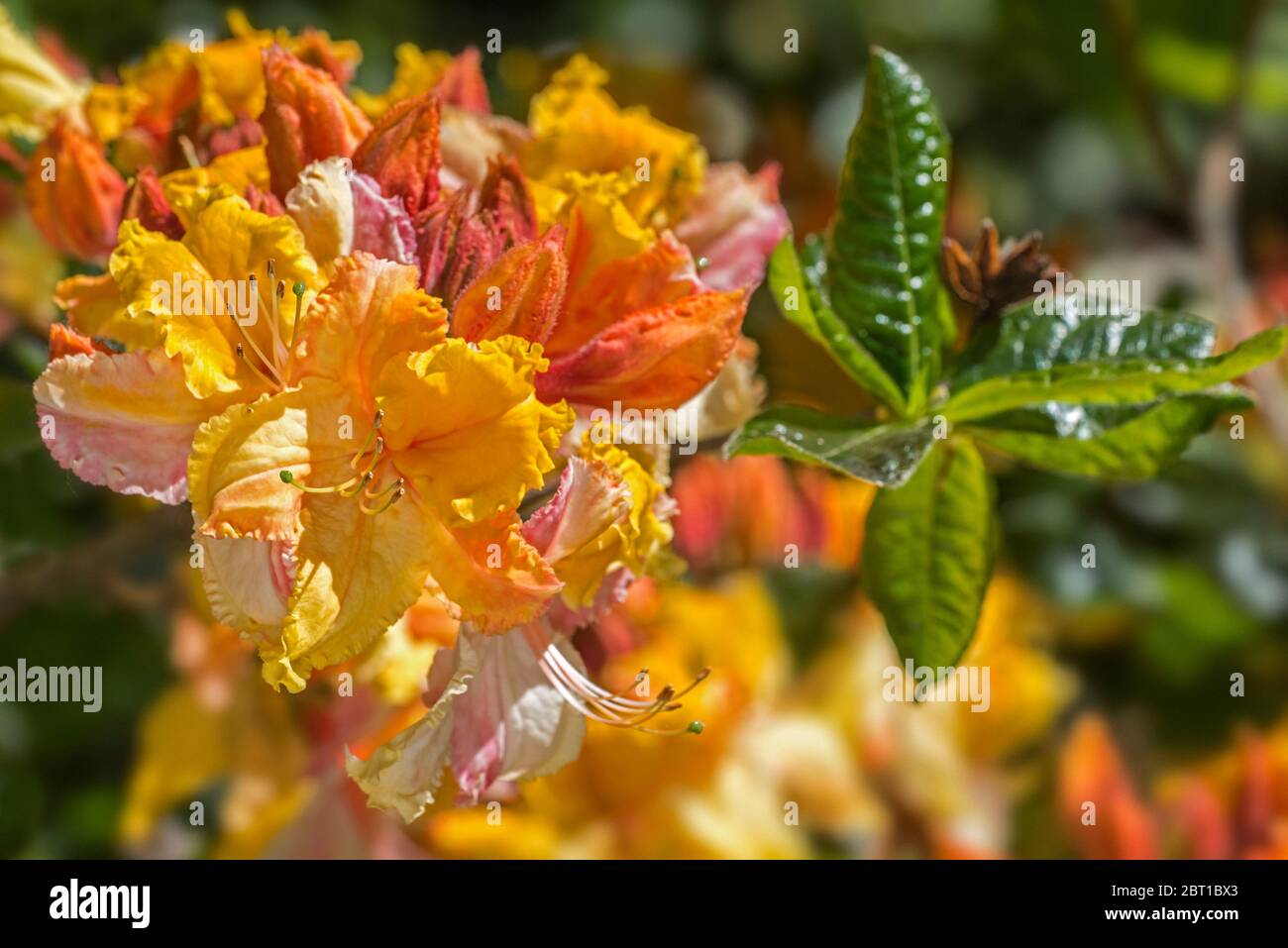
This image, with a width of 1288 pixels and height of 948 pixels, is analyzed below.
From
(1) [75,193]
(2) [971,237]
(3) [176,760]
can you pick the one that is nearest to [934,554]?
(1) [75,193]

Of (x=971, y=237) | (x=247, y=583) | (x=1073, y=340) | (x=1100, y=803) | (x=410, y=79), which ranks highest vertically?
(x=971, y=237)

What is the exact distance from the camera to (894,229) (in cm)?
66

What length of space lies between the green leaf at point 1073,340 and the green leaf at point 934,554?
1.6 inches

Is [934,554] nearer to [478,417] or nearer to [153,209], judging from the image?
[478,417]

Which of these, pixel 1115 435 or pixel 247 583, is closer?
pixel 247 583

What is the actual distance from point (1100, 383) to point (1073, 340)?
0.11ft

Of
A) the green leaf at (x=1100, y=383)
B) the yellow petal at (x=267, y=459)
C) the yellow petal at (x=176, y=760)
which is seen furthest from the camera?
the yellow petal at (x=176, y=760)

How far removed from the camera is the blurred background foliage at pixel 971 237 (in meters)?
1.04

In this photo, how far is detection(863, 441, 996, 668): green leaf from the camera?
2.14 ft

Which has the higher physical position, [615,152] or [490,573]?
[615,152]

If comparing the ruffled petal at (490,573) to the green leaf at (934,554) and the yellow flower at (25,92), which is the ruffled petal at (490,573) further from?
the yellow flower at (25,92)

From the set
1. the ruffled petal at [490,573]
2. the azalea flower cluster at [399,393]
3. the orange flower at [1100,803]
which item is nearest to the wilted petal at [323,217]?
Result: the azalea flower cluster at [399,393]

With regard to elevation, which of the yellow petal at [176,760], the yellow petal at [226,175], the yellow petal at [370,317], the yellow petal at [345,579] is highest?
the yellow petal at [226,175]

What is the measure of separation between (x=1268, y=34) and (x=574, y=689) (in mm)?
1271
